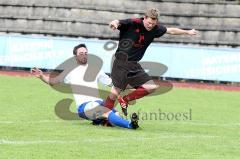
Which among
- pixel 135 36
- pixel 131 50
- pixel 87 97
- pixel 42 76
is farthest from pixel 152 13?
pixel 42 76

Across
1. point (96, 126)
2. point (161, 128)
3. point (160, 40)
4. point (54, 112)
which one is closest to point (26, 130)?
point (96, 126)

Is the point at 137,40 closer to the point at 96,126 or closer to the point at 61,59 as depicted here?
the point at 96,126

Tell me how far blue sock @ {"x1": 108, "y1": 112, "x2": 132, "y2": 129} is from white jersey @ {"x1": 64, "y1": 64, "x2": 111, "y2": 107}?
24.6 inches

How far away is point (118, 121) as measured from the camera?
11.4 metres

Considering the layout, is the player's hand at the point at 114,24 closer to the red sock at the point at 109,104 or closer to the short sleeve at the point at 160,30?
the short sleeve at the point at 160,30

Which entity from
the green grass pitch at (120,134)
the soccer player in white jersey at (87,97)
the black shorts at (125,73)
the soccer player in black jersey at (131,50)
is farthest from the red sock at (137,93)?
the soccer player in white jersey at (87,97)

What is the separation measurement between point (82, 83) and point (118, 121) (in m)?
1.13

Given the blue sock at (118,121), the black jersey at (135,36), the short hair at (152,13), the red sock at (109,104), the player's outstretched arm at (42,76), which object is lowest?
the blue sock at (118,121)

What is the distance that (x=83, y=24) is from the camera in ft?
113

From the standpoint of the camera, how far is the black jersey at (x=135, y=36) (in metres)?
11.8

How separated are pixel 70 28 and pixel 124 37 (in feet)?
74.4

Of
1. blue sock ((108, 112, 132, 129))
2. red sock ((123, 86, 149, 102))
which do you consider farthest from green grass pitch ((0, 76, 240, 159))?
red sock ((123, 86, 149, 102))

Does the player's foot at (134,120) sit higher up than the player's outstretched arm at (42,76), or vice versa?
the player's outstretched arm at (42,76)

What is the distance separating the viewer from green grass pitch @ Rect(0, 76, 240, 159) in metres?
8.52
